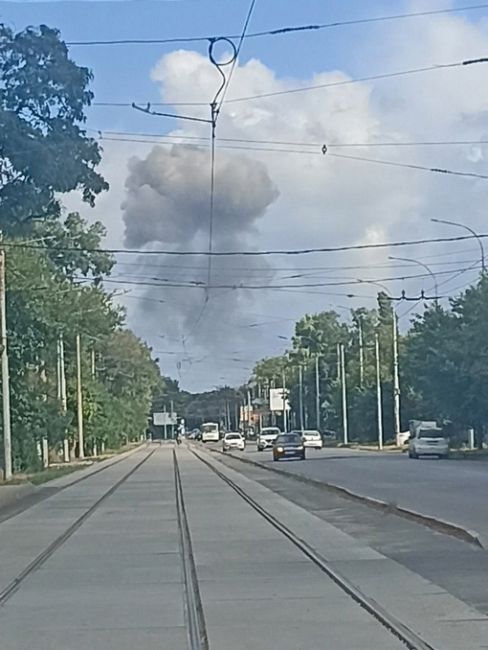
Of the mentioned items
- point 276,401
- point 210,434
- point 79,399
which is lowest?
point 210,434

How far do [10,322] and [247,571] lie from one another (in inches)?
1602

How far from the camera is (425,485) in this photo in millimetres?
38375

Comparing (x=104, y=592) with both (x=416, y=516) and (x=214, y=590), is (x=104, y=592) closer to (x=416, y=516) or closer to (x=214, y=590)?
(x=214, y=590)

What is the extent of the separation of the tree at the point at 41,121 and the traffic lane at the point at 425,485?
11.9 metres

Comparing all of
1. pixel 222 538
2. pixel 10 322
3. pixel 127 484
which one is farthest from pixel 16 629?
pixel 10 322

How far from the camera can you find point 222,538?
2273cm

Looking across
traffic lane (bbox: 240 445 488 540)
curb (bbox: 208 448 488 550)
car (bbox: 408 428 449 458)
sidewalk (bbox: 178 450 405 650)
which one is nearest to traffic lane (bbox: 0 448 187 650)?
sidewalk (bbox: 178 450 405 650)

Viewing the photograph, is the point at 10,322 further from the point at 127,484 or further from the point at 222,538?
the point at 222,538

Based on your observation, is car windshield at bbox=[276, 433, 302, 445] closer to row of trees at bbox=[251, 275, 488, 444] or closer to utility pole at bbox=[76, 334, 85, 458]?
row of trees at bbox=[251, 275, 488, 444]

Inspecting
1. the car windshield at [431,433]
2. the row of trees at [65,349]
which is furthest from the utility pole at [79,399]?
the car windshield at [431,433]

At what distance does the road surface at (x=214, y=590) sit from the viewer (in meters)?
11.7

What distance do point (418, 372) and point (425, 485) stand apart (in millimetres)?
38389

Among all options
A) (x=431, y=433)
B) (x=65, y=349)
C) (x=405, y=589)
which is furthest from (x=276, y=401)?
(x=405, y=589)

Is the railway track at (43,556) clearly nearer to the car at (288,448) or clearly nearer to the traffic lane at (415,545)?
the traffic lane at (415,545)
